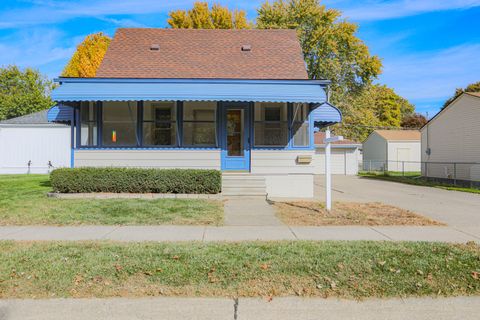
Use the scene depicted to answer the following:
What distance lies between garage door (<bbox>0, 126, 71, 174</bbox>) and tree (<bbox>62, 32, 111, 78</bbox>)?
10.4m

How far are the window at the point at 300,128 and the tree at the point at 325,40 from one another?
77.4ft

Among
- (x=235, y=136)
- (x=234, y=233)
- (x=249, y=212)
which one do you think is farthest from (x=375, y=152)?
(x=234, y=233)

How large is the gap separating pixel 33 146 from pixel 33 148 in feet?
0.42

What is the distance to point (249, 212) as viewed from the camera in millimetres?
9703

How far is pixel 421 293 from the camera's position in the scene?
4312 millimetres

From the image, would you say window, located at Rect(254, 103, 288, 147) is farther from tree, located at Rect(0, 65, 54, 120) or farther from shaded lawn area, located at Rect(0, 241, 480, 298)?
tree, located at Rect(0, 65, 54, 120)

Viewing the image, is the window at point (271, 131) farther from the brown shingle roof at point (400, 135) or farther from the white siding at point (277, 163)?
the brown shingle roof at point (400, 135)

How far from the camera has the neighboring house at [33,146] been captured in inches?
929

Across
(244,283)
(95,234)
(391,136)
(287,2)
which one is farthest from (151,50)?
(391,136)

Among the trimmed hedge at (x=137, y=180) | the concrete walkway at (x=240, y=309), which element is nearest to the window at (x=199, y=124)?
the trimmed hedge at (x=137, y=180)

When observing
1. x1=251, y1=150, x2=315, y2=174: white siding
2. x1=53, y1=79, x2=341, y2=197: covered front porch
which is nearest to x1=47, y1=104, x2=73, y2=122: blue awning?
x1=53, y1=79, x2=341, y2=197: covered front porch

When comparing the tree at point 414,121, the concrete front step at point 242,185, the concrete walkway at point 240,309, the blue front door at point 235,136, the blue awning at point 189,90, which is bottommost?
the concrete walkway at point 240,309

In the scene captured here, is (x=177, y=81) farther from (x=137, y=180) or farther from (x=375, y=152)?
(x=375, y=152)

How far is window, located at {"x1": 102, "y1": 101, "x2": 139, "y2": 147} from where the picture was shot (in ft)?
45.6
